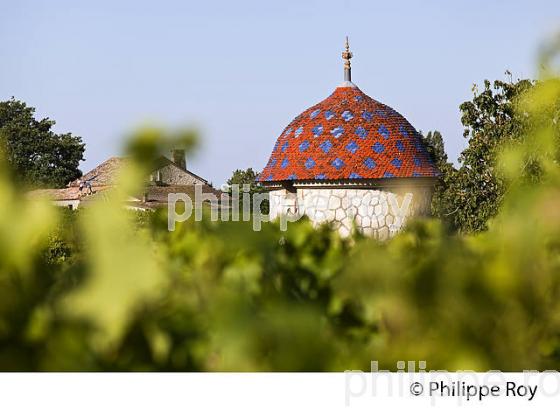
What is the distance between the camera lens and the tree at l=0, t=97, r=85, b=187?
48.2 meters

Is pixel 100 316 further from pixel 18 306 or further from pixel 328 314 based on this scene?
pixel 328 314

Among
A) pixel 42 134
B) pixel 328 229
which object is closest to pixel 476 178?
pixel 328 229

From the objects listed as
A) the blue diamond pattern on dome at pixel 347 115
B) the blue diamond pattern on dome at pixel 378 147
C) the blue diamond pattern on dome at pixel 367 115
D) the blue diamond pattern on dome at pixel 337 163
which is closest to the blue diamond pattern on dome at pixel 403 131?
the blue diamond pattern on dome at pixel 367 115

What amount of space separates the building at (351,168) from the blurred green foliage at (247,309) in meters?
9.37

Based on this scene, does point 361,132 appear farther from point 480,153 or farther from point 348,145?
point 480,153

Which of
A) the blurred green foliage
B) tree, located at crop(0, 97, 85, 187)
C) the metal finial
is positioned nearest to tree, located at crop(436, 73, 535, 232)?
the metal finial

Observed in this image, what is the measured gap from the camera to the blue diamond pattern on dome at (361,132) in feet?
37.6

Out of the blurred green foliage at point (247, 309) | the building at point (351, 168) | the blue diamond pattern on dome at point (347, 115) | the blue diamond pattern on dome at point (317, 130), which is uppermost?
the blue diamond pattern on dome at point (347, 115)

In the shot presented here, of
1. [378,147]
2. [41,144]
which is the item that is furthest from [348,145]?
[41,144]

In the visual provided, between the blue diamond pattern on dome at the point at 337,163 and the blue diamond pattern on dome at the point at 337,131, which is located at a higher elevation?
the blue diamond pattern on dome at the point at 337,131

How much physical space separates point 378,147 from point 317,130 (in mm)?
865

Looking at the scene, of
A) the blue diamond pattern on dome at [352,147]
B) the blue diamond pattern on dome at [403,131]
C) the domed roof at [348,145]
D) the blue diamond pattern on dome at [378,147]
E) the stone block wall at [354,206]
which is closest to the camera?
the stone block wall at [354,206]

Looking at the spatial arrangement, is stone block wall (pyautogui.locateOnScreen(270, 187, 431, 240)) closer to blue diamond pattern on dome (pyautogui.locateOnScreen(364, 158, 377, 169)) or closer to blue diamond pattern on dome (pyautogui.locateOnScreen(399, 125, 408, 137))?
blue diamond pattern on dome (pyautogui.locateOnScreen(364, 158, 377, 169))

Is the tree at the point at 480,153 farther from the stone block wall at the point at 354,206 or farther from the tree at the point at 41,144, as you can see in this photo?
the tree at the point at 41,144
